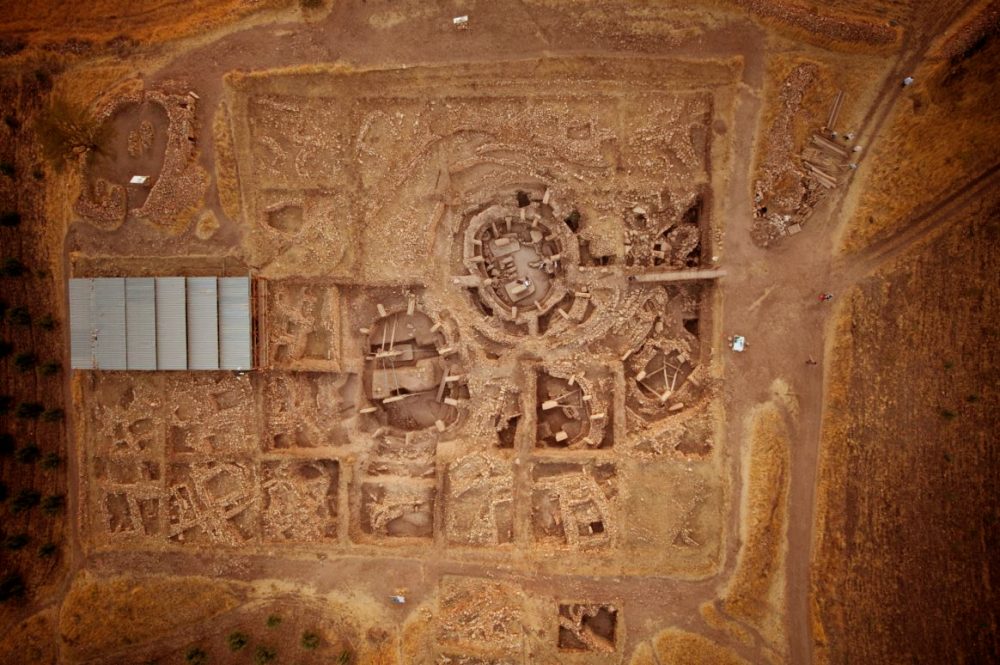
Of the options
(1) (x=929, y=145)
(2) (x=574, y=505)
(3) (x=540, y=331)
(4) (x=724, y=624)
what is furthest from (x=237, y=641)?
(1) (x=929, y=145)

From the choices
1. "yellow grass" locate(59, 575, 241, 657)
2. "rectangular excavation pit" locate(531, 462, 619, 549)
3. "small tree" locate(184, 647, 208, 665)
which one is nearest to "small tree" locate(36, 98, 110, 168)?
"yellow grass" locate(59, 575, 241, 657)

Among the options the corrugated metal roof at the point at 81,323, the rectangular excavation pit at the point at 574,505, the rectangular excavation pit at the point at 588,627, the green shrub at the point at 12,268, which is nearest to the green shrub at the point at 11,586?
the corrugated metal roof at the point at 81,323

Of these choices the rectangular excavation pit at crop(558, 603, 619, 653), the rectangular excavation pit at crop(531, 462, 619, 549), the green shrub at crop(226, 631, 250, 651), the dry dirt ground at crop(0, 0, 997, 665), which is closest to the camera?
the dry dirt ground at crop(0, 0, 997, 665)

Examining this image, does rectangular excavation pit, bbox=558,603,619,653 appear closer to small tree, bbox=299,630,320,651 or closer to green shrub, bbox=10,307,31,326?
small tree, bbox=299,630,320,651

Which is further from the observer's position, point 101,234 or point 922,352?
point 101,234

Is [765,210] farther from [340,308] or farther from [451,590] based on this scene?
[451,590]

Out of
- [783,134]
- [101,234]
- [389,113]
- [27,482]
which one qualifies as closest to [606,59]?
[783,134]
